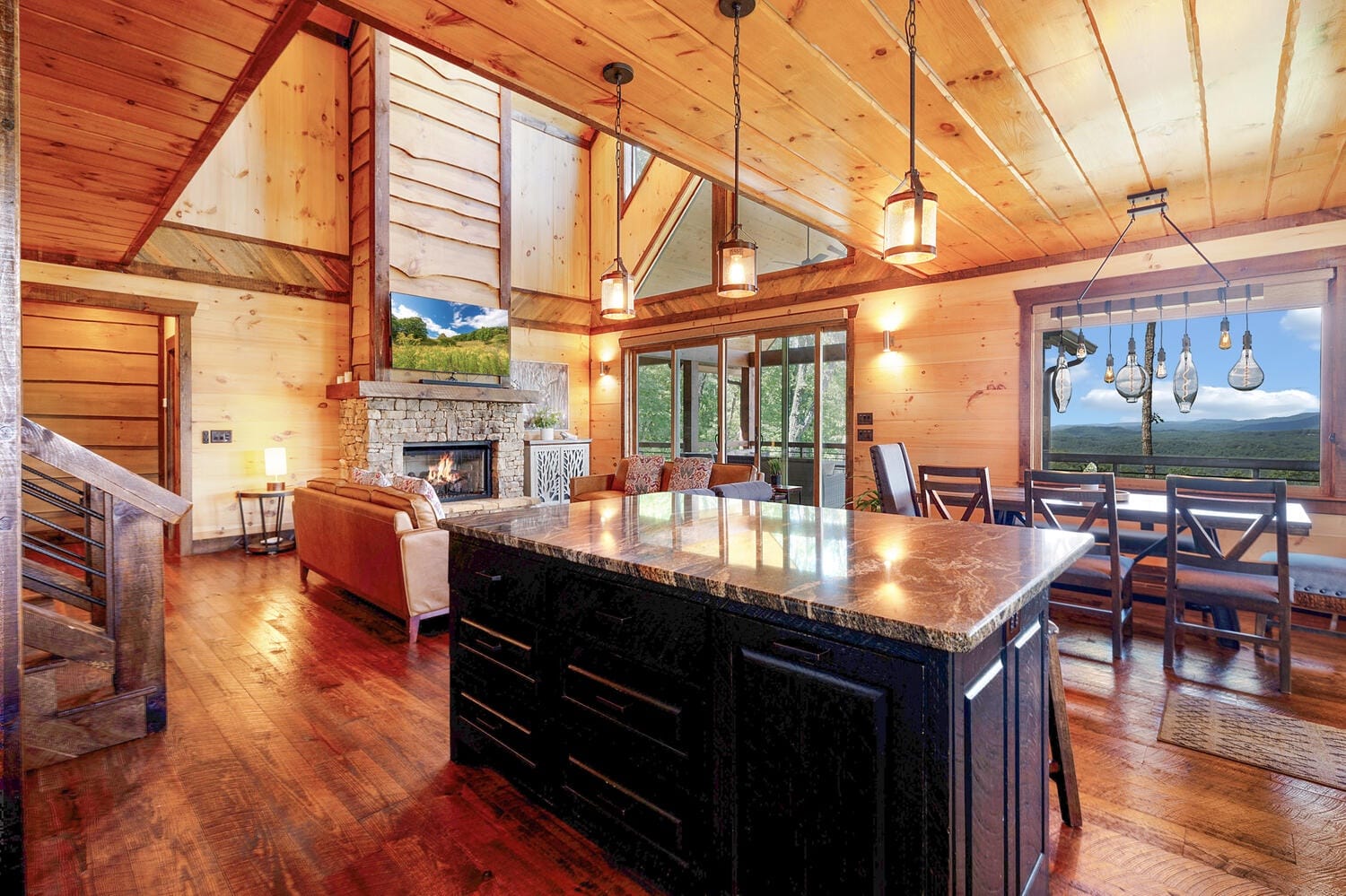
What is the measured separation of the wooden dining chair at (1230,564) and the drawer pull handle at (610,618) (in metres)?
2.78

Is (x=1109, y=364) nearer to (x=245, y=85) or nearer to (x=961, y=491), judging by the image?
(x=961, y=491)

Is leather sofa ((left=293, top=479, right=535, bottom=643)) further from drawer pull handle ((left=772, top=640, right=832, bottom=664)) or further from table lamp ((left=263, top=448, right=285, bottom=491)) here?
drawer pull handle ((left=772, top=640, right=832, bottom=664))

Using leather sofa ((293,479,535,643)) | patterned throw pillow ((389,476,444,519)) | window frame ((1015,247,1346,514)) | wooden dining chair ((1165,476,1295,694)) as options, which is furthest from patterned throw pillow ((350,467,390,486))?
window frame ((1015,247,1346,514))

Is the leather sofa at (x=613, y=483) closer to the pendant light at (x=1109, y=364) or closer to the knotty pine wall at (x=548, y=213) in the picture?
the knotty pine wall at (x=548, y=213)

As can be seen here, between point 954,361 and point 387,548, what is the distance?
15.5ft

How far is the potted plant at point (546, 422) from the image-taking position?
7.80 meters

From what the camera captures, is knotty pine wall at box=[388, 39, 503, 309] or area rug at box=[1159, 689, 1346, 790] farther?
knotty pine wall at box=[388, 39, 503, 309]

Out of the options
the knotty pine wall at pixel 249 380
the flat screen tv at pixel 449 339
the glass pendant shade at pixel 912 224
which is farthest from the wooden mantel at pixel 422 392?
the glass pendant shade at pixel 912 224

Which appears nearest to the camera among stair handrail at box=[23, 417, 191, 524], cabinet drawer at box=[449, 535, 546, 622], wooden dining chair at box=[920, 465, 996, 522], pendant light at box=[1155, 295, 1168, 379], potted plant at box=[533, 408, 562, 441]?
cabinet drawer at box=[449, 535, 546, 622]

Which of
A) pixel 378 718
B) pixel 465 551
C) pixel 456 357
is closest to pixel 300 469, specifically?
pixel 456 357

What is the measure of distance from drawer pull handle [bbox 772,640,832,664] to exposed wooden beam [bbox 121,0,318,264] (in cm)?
238

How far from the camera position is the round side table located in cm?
588

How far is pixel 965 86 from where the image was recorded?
246 cm

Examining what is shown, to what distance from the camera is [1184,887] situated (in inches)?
64.9
